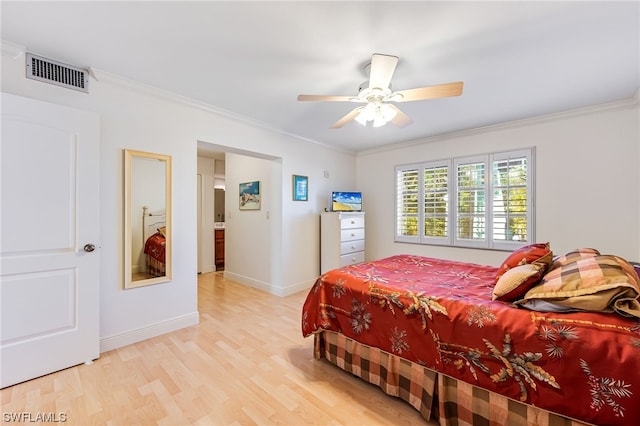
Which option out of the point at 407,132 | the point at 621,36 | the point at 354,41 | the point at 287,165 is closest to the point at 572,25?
the point at 621,36

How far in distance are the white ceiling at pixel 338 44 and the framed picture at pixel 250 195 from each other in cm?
169

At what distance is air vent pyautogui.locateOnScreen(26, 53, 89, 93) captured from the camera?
2.08 meters

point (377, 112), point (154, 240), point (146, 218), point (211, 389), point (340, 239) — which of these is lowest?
point (211, 389)

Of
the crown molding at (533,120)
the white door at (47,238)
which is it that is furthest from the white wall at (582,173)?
the white door at (47,238)

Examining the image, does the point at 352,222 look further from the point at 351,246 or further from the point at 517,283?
the point at 517,283

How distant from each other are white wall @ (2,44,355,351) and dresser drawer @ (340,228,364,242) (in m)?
0.94

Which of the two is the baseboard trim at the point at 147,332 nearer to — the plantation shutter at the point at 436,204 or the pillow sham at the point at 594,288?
the pillow sham at the point at 594,288

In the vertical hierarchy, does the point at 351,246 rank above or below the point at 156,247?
below

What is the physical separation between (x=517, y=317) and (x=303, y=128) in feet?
10.8

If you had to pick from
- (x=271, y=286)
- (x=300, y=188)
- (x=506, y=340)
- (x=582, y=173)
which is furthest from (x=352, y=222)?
(x=506, y=340)

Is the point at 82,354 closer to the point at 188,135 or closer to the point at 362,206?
the point at 188,135

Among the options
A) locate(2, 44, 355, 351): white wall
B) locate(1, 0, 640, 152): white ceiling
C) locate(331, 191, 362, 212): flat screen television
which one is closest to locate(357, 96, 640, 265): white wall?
locate(1, 0, 640, 152): white ceiling

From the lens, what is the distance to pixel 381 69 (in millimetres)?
1835

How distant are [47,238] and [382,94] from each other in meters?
2.80
